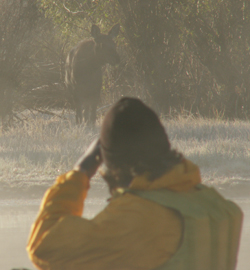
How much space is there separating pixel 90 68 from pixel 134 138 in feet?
30.4

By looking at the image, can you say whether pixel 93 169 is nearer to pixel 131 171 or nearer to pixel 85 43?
pixel 131 171

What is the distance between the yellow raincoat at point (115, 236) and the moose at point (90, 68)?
348 inches

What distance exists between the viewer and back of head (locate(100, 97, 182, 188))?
150 centimetres

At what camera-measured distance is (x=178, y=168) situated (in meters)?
1.54

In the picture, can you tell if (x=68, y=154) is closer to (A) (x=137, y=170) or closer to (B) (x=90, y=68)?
A: (B) (x=90, y=68)

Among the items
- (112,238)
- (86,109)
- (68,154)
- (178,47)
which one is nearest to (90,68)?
(86,109)

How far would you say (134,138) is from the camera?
1.50 metres

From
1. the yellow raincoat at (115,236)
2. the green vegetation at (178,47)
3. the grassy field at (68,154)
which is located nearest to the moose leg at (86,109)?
the grassy field at (68,154)

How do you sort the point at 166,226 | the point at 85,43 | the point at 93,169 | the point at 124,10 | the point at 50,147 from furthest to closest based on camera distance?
1. the point at 124,10
2. the point at 85,43
3. the point at 50,147
4. the point at 93,169
5. the point at 166,226

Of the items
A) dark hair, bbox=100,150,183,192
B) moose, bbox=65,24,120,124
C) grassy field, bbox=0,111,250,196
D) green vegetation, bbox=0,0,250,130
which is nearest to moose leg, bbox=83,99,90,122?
moose, bbox=65,24,120,124

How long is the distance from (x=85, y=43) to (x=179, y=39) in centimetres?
287

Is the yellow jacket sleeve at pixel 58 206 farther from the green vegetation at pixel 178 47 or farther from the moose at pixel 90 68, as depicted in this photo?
the green vegetation at pixel 178 47

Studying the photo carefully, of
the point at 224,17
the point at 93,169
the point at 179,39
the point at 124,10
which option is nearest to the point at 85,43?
the point at 124,10

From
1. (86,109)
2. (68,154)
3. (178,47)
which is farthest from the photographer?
(178,47)
